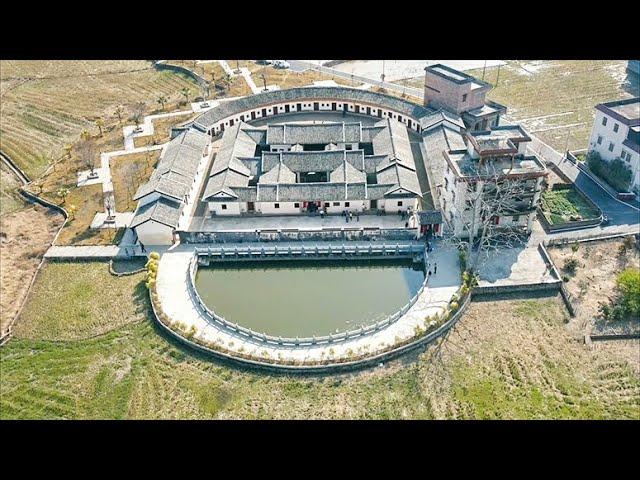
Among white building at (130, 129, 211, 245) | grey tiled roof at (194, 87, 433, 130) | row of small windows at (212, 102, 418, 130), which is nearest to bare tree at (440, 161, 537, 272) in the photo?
grey tiled roof at (194, 87, 433, 130)

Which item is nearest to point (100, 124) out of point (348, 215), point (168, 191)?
point (168, 191)

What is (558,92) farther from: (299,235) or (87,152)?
(87,152)

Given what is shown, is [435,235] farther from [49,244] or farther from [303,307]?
[49,244]

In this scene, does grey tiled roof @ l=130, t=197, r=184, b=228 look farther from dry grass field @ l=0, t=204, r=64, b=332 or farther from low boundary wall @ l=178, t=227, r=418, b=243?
dry grass field @ l=0, t=204, r=64, b=332

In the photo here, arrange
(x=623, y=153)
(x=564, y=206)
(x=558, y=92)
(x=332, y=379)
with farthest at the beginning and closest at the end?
(x=558, y=92), (x=623, y=153), (x=564, y=206), (x=332, y=379)

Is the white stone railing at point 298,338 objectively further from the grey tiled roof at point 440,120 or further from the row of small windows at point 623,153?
the row of small windows at point 623,153
